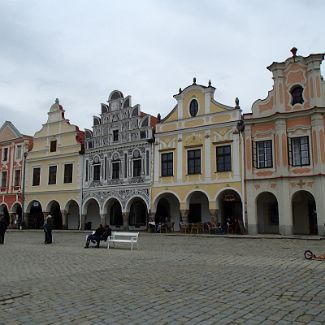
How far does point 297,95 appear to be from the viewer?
27.2 metres

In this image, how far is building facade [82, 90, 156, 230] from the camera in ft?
111

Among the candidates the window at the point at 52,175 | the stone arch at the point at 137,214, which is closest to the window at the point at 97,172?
the stone arch at the point at 137,214

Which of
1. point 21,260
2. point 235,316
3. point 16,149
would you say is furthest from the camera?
point 16,149

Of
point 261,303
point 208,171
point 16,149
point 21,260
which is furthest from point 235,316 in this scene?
point 16,149

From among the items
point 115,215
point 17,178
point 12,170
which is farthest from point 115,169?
point 12,170

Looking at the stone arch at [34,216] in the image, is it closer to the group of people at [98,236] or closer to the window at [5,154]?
the window at [5,154]

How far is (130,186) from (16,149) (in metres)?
17.2

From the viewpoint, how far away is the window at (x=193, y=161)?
30.7 meters

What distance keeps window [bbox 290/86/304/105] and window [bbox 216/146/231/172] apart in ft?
18.5

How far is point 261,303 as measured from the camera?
250 inches

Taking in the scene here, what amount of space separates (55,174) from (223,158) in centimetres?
1887

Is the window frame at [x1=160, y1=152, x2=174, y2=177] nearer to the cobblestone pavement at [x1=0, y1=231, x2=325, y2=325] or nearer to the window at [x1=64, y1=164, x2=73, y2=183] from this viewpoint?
the window at [x1=64, y1=164, x2=73, y2=183]

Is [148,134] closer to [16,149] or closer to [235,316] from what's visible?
[16,149]

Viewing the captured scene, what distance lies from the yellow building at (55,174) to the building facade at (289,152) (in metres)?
17.6
